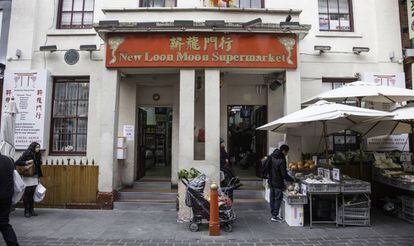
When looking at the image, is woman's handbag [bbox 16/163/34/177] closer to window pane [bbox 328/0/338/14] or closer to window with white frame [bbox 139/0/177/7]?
window with white frame [bbox 139/0/177/7]

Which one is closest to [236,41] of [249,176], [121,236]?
[249,176]

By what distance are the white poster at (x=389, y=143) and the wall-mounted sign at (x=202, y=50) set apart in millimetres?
4120

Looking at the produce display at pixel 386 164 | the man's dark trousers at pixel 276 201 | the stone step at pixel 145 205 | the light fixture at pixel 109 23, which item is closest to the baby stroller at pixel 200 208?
the man's dark trousers at pixel 276 201

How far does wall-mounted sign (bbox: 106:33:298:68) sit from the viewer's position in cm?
971

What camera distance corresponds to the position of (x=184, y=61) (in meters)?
9.70

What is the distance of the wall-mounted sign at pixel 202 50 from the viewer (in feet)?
31.9

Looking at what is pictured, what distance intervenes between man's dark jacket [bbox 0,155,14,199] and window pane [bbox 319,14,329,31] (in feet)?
33.8

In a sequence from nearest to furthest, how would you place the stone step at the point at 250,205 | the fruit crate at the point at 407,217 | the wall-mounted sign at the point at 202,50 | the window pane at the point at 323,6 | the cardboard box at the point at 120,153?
the fruit crate at the point at 407,217
the stone step at the point at 250,205
the wall-mounted sign at the point at 202,50
the cardboard box at the point at 120,153
the window pane at the point at 323,6

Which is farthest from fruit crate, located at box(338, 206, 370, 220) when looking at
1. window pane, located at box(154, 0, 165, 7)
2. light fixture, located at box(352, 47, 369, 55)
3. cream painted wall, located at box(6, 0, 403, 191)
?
window pane, located at box(154, 0, 165, 7)

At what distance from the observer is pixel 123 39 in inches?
385

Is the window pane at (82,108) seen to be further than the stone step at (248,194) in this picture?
Yes

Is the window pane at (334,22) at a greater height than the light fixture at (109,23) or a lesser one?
greater

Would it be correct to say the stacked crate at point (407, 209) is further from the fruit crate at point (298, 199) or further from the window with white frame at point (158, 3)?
the window with white frame at point (158, 3)

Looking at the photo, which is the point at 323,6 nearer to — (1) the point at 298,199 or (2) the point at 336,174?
(2) the point at 336,174
